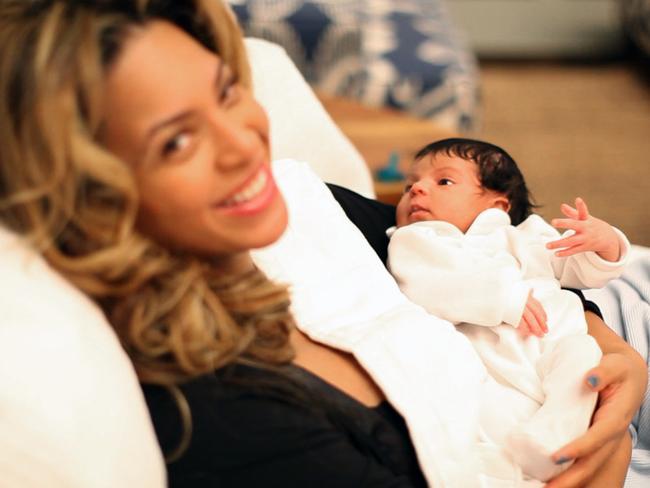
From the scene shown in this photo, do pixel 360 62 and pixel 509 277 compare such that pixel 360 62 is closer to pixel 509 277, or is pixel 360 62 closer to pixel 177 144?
pixel 509 277

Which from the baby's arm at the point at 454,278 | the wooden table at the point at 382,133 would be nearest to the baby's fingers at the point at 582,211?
the baby's arm at the point at 454,278

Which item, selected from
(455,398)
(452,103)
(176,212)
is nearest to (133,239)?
(176,212)

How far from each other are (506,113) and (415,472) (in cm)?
257

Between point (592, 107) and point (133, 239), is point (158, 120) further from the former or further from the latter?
point (592, 107)

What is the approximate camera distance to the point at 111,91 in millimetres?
656

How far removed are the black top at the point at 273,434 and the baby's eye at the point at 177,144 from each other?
0.22m

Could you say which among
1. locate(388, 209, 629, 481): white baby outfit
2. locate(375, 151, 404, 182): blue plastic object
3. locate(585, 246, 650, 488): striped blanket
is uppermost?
locate(388, 209, 629, 481): white baby outfit

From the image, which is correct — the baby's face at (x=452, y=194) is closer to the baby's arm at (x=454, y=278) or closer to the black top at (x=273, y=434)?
the baby's arm at (x=454, y=278)

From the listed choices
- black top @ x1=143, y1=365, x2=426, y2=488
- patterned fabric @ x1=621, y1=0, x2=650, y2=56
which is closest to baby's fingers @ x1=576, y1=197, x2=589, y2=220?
black top @ x1=143, y1=365, x2=426, y2=488

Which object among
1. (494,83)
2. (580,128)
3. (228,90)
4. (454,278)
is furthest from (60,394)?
(494,83)

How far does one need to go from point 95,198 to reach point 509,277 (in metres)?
0.52

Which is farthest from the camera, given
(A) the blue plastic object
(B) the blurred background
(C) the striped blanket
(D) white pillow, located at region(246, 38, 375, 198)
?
(B) the blurred background

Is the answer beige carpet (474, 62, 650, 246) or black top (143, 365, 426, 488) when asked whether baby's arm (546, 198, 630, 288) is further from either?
beige carpet (474, 62, 650, 246)

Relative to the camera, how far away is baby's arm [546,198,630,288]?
3.01 ft
